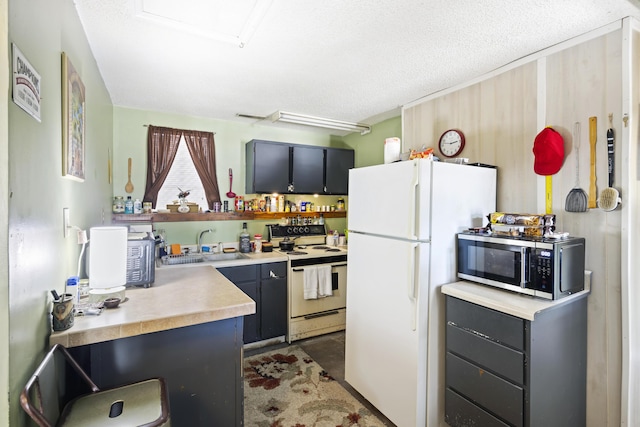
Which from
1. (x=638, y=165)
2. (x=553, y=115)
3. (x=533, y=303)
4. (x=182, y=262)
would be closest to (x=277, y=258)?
(x=182, y=262)

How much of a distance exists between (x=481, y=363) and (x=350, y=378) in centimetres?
107

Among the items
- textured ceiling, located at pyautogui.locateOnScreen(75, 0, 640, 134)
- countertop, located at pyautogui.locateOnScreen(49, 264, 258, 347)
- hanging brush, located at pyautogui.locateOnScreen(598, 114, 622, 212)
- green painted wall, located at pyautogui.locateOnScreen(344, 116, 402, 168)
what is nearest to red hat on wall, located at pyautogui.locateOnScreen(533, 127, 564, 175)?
hanging brush, located at pyautogui.locateOnScreen(598, 114, 622, 212)

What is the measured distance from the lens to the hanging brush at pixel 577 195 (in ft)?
6.08

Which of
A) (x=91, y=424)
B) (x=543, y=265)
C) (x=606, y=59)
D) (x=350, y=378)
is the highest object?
(x=606, y=59)

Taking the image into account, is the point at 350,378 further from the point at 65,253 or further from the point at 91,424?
the point at 65,253

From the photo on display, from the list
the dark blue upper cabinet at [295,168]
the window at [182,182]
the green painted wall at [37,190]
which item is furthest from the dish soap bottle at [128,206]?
the dark blue upper cabinet at [295,168]

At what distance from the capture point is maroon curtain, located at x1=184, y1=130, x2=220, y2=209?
11.7 ft

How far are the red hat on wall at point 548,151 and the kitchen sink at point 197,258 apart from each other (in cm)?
271

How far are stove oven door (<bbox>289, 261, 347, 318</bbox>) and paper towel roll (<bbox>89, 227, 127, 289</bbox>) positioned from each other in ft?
6.28

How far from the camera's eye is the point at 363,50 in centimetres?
206

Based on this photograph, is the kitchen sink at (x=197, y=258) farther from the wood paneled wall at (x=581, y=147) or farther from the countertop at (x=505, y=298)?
the wood paneled wall at (x=581, y=147)

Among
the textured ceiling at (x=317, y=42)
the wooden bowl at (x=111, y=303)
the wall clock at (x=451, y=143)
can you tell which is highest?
the textured ceiling at (x=317, y=42)

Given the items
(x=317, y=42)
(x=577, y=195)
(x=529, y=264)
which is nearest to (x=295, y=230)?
(x=317, y=42)

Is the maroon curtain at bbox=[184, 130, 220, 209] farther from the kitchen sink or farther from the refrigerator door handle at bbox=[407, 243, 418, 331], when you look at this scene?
the refrigerator door handle at bbox=[407, 243, 418, 331]
